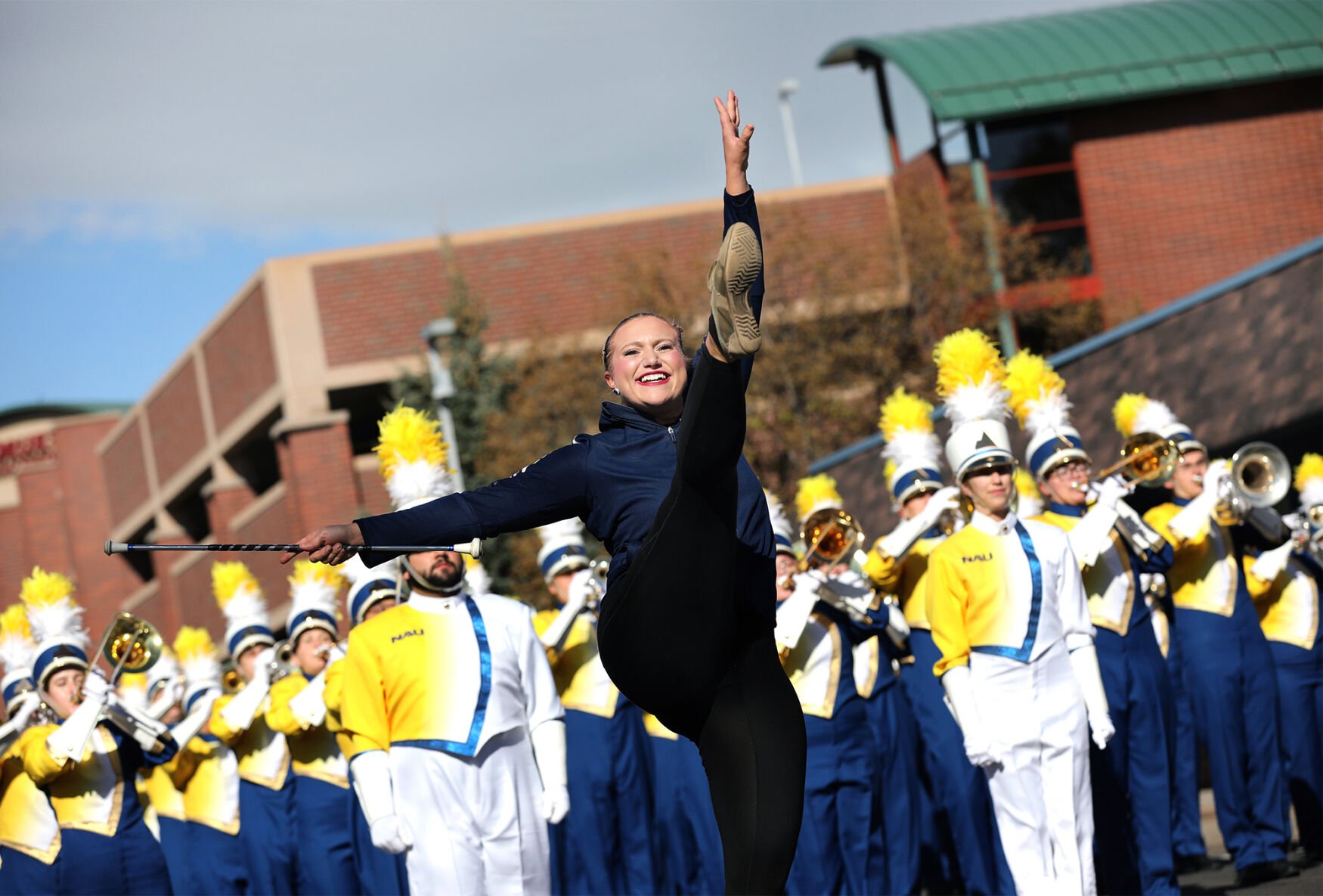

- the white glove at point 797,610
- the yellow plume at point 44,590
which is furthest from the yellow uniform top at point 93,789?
the white glove at point 797,610

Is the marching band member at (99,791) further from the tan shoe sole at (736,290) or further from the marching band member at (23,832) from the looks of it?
the tan shoe sole at (736,290)

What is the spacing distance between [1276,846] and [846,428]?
11811 mm

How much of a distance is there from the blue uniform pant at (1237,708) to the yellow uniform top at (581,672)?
336cm

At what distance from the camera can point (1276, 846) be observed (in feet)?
31.4

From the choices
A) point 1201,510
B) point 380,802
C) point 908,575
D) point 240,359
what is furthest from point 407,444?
point 240,359

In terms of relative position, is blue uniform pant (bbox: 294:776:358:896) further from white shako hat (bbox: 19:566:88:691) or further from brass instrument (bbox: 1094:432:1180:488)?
brass instrument (bbox: 1094:432:1180:488)

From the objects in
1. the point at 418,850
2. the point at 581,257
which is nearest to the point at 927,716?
the point at 418,850

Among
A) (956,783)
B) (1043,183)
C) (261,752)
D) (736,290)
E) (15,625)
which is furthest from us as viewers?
(1043,183)

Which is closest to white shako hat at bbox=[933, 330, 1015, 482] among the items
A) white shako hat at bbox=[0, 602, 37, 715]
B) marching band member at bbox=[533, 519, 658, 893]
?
marching band member at bbox=[533, 519, 658, 893]

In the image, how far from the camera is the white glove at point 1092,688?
293 inches

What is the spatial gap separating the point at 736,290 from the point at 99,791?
7007mm

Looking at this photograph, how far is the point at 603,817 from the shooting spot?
1079 centimetres

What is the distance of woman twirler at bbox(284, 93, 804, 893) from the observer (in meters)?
3.83

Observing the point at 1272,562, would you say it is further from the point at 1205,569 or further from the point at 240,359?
the point at 240,359
